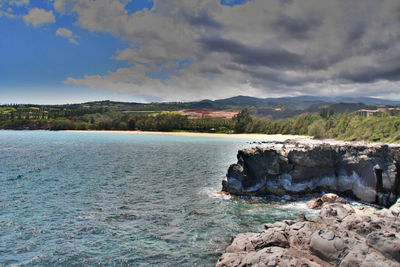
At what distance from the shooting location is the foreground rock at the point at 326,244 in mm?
12703

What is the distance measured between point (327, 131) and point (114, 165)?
114 meters

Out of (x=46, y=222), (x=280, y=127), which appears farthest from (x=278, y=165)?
(x=280, y=127)

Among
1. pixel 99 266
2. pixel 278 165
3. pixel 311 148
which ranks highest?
pixel 311 148

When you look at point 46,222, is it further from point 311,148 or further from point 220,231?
point 311,148

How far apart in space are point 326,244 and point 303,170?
19185mm

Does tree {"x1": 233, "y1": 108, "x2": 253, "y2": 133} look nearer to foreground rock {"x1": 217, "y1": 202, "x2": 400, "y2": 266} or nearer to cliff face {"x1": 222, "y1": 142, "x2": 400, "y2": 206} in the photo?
cliff face {"x1": 222, "y1": 142, "x2": 400, "y2": 206}

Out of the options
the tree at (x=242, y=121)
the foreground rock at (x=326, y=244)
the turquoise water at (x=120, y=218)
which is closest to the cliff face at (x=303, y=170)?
the turquoise water at (x=120, y=218)

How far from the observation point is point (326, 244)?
46.0ft

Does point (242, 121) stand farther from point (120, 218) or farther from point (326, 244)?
point (326, 244)

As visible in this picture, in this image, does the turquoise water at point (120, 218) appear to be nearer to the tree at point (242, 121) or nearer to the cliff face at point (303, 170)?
the cliff face at point (303, 170)

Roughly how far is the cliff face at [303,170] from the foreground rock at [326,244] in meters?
13.3

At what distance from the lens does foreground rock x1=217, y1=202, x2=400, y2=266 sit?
12.7 meters

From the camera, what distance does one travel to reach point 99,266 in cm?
1602

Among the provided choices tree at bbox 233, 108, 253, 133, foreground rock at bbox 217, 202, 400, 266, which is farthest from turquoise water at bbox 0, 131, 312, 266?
tree at bbox 233, 108, 253, 133
